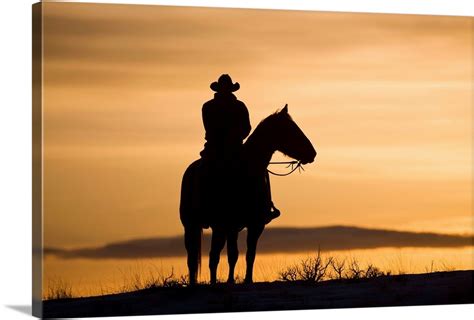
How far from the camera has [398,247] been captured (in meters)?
13.2

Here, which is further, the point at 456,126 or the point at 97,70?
the point at 456,126

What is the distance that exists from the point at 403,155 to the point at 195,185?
2008 millimetres

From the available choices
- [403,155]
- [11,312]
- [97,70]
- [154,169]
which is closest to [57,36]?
[97,70]

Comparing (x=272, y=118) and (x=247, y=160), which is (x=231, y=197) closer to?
(x=247, y=160)

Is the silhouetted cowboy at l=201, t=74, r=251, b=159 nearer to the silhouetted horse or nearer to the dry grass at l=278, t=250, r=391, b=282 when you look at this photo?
the silhouetted horse

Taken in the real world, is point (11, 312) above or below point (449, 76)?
below

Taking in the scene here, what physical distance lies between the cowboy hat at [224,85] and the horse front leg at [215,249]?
1.23m

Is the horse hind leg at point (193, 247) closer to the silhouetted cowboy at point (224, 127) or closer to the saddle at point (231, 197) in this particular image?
the saddle at point (231, 197)

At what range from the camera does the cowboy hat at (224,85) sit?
12684 millimetres

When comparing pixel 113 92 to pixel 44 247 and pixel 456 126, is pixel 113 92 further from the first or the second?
pixel 456 126

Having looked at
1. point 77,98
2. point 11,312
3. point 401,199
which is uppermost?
point 77,98

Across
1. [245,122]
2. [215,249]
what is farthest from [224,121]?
[215,249]

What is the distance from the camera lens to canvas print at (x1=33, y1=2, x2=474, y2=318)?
12242 mm

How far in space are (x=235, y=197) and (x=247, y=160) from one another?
0.34 meters
